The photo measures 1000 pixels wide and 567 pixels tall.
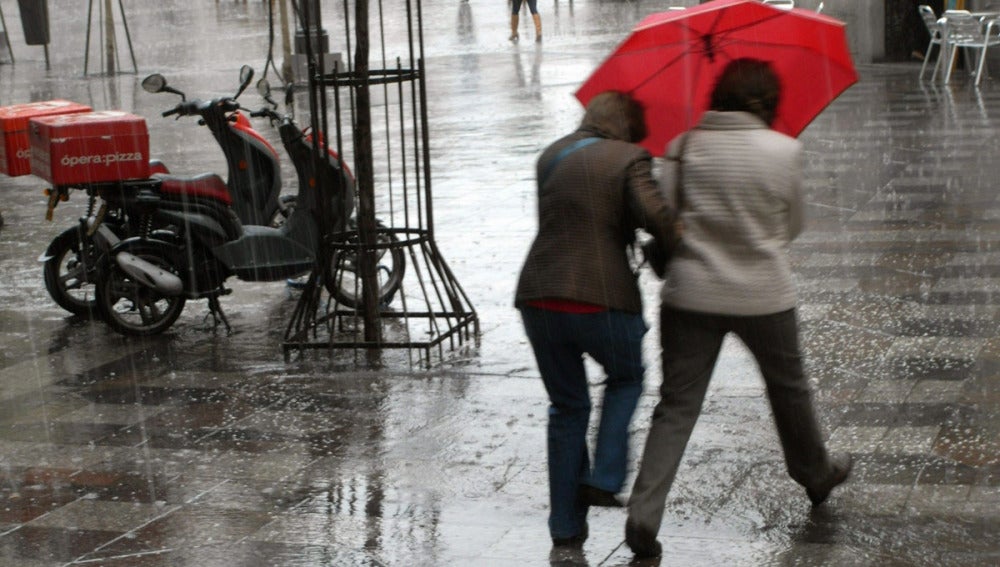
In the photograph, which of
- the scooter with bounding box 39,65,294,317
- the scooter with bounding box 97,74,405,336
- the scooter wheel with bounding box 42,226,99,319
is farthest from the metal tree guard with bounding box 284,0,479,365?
the scooter wheel with bounding box 42,226,99,319

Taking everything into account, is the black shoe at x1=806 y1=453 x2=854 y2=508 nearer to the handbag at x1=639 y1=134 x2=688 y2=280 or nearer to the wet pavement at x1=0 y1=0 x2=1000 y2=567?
the wet pavement at x1=0 y1=0 x2=1000 y2=567

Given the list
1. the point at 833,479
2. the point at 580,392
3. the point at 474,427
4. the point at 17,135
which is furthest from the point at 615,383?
the point at 17,135

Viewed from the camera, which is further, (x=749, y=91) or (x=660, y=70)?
(x=660, y=70)

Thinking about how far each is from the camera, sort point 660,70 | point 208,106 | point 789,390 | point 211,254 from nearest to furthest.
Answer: point 789,390
point 660,70
point 211,254
point 208,106

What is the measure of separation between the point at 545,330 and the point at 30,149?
4.92 m

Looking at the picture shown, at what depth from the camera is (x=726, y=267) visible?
4.73m

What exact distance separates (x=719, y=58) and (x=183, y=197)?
4186 millimetres

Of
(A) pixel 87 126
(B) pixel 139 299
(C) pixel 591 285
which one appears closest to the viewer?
(C) pixel 591 285

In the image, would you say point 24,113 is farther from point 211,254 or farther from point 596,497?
point 596,497

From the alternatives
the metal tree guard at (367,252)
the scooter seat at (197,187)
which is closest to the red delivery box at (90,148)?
the scooter seat at (197,187)

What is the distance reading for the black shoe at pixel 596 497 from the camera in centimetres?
489

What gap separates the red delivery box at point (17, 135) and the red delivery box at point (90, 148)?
42 centimetres

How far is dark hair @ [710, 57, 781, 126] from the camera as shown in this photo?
4.76m

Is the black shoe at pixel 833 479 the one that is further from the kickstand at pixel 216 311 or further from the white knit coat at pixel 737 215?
the kickstand at pixel 216 311
